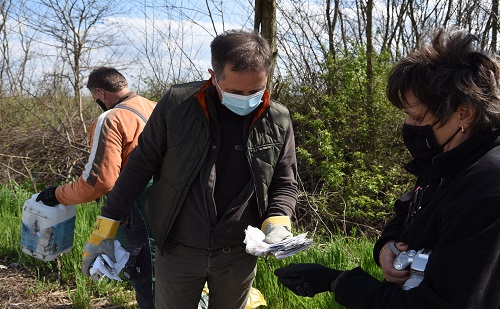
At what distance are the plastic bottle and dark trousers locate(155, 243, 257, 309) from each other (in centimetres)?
138

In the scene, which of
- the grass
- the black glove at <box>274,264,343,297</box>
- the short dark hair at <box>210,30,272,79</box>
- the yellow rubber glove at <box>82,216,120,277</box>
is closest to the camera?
the black glove at <box>274,264,343,297</box>

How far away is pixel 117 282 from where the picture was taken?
12.9ft

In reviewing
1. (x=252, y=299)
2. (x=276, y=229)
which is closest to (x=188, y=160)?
(x=276, y=229)

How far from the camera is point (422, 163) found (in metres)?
1.62

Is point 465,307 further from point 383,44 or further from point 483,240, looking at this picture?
point 383,44

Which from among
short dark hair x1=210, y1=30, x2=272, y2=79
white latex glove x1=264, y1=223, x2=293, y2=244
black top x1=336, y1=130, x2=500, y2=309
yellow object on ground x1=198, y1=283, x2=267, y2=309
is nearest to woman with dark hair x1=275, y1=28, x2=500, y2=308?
black top x1=336, y1=130, x2=500, y2=309

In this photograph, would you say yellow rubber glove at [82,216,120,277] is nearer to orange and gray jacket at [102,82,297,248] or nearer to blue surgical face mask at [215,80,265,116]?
orange and gray jacket at [102,82,297,248]

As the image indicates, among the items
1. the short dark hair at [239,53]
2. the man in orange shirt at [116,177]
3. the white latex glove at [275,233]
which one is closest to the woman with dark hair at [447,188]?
the white latex glove at [275,233]

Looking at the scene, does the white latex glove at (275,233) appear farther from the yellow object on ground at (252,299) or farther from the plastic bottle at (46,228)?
the plastic bottle at (46,228)

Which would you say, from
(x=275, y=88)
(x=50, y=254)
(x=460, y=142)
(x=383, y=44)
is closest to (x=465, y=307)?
(x=460, y=142)

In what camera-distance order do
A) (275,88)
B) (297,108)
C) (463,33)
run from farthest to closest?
(297,108)
(275,88)
(463,33)

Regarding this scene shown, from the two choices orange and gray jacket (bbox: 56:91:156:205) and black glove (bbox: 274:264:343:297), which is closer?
black glove (bbox: 274:264:343:297)

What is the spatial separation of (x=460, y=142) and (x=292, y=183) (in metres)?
1.16

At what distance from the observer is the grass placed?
11.1 ft
